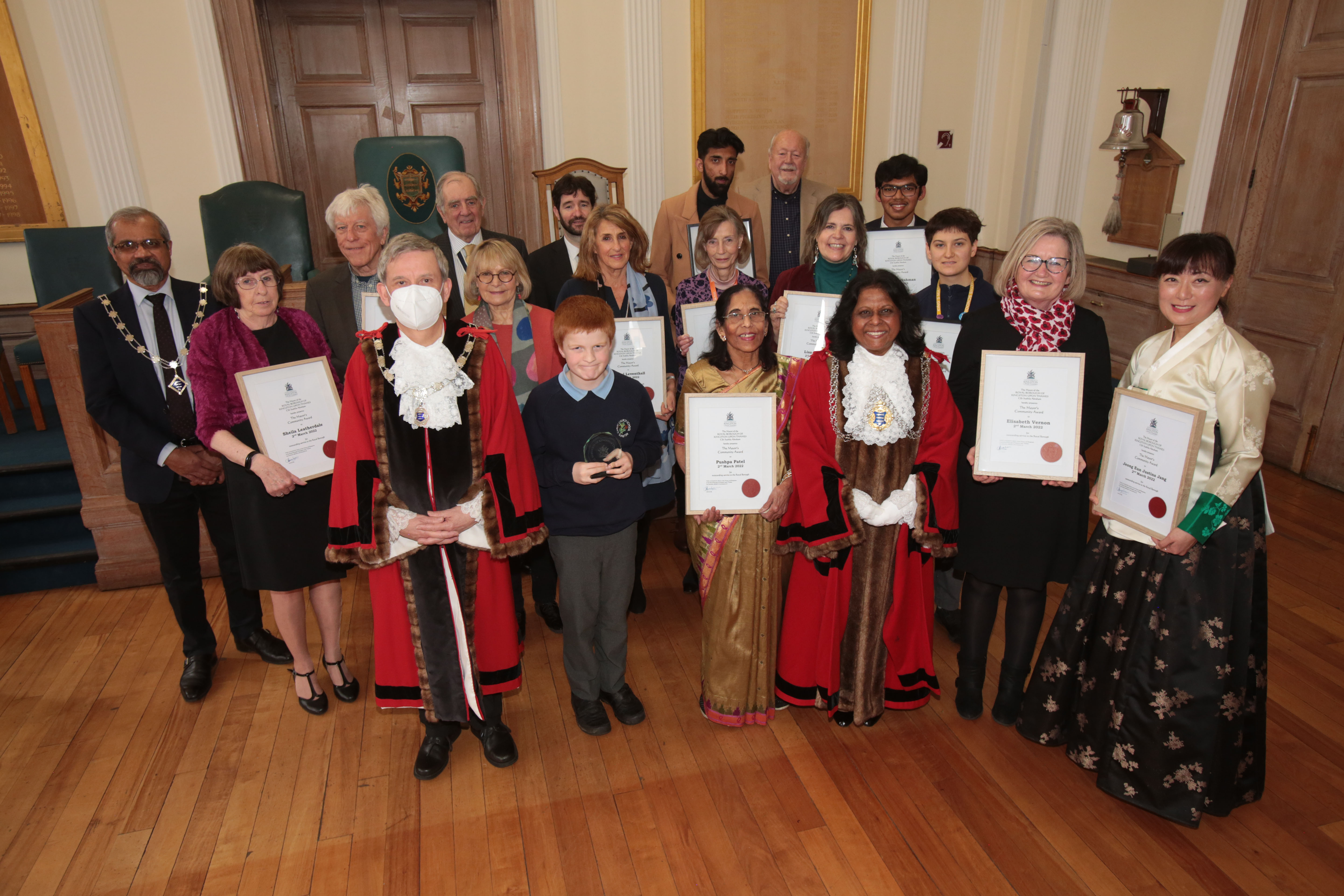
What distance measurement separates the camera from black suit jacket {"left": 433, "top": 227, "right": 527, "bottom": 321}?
3.12 meters

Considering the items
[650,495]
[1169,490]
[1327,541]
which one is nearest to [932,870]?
[1169,490]

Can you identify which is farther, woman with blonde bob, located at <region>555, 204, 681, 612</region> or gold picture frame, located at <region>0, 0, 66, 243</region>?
gold picture frame, located at <region>0, 0, 66, 243</region>

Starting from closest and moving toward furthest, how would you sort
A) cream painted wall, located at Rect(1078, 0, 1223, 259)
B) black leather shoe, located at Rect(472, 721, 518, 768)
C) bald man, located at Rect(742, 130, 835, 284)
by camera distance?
black leather shoe, located at Rect(472, 721, 518, 768), bald man, located at Rect(742, 130, 835, 284), cream painted wall, located at Rect(1078, 0, 1223, 259)

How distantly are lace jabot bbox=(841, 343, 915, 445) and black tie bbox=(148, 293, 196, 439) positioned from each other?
2412mm

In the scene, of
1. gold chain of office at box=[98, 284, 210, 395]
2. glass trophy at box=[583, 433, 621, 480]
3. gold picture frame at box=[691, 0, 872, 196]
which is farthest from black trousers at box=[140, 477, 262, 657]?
gold picture frame at box=[691, 0, 872, 196]

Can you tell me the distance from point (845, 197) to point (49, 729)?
3.79 metres

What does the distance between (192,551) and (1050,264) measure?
11.3ft

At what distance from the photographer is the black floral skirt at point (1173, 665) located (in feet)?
7.34

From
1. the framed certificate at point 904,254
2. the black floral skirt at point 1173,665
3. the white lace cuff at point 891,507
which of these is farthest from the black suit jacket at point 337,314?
the black floral skirt at point 1173,665

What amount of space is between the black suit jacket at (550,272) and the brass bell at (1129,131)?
454 centimetres

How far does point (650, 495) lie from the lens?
121 inches

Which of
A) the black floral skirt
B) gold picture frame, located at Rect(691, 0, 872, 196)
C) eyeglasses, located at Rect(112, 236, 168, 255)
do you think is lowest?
the black floral skirt

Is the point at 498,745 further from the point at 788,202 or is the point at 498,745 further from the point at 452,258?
the point at 788,202

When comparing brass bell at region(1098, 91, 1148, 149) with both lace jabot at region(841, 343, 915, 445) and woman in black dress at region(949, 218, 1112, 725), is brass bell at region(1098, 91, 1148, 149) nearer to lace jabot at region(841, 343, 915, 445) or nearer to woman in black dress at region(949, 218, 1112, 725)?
woman in black dress at region(949, 218, 1112, 725)
